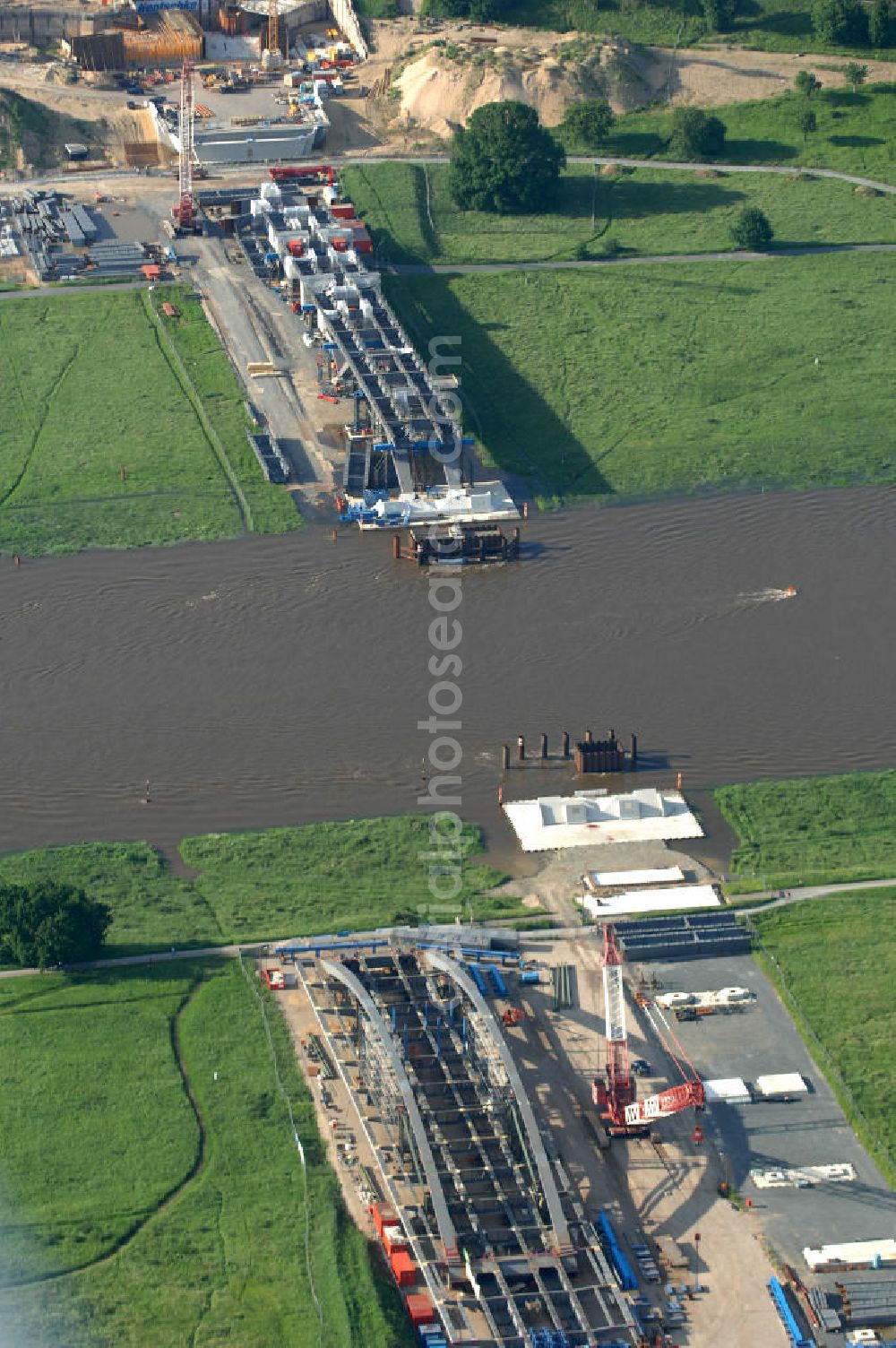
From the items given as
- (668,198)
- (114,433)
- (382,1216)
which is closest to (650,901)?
(382,1216)

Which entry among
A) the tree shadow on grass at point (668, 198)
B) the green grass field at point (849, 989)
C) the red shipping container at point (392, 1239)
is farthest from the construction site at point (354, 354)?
the red shipping container at point (392, 1239)

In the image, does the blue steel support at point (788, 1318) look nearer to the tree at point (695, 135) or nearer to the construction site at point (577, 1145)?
the construction site at point (577, 1145)

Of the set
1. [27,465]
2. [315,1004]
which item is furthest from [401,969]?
[27,465]

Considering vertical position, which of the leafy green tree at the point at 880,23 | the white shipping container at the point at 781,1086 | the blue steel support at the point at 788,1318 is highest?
the leafy green tree at the point at 880,23

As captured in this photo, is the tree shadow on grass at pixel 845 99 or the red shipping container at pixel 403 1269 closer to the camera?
the red shipping container at pixel 403 1269

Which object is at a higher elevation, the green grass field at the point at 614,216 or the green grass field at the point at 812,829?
the green grass field at the point at 614,216

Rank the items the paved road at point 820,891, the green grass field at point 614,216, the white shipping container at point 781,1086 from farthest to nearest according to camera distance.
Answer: the green grass field at point 614,216 < the paved road at point 820,891 < the white shipping container at point 781,1086

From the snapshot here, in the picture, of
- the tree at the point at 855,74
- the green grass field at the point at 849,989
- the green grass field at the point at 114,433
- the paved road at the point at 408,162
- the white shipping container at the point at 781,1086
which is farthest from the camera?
the tree at the point at 855,74

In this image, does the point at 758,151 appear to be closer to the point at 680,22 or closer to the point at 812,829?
the point at 680,22

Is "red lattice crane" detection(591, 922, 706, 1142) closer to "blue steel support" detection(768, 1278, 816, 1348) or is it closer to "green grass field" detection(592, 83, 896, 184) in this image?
"blue steel support" detection(768, 1278, 816, 1348)
